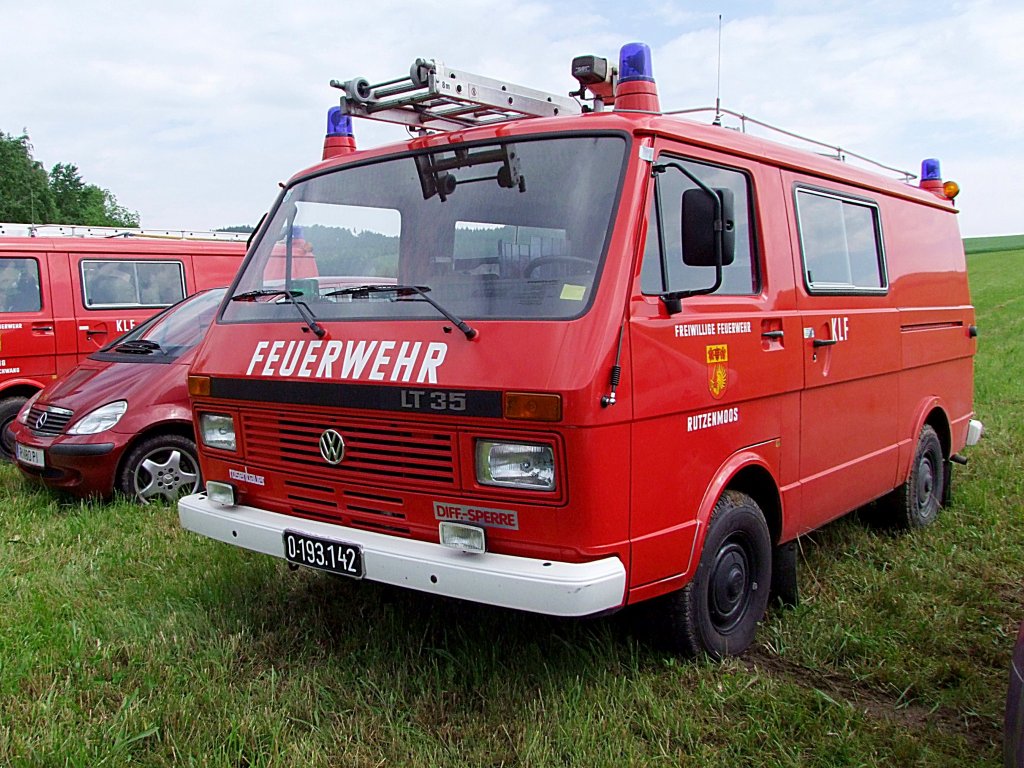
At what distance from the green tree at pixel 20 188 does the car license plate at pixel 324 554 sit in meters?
60.8

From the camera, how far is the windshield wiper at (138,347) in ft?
22.9

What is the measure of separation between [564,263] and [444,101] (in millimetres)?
1366

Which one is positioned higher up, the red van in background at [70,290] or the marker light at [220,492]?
the red van in background at [70,290]

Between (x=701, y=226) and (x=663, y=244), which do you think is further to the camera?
(x=663, y=244)

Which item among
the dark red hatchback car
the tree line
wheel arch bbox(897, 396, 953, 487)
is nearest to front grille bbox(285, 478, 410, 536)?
the dark red hatchback car

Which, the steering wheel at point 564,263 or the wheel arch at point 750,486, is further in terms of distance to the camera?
the wheel arch at point 750,486

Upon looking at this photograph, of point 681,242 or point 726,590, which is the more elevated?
point 681,242

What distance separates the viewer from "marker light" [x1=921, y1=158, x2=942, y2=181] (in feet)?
22.6

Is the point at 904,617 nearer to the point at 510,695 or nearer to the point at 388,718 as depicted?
the point at 510,695

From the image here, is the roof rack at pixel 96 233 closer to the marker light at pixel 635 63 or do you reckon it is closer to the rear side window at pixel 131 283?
the rear side window at pixel 131 283

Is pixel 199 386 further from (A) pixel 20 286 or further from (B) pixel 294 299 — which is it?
(A) pixel 20 286

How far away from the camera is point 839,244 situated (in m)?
4.98

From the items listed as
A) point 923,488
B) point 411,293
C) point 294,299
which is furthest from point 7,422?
point 923,488

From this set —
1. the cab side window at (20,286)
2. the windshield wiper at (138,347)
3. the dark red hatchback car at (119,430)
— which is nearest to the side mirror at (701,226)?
the dark red hatchback car at (119,430)
